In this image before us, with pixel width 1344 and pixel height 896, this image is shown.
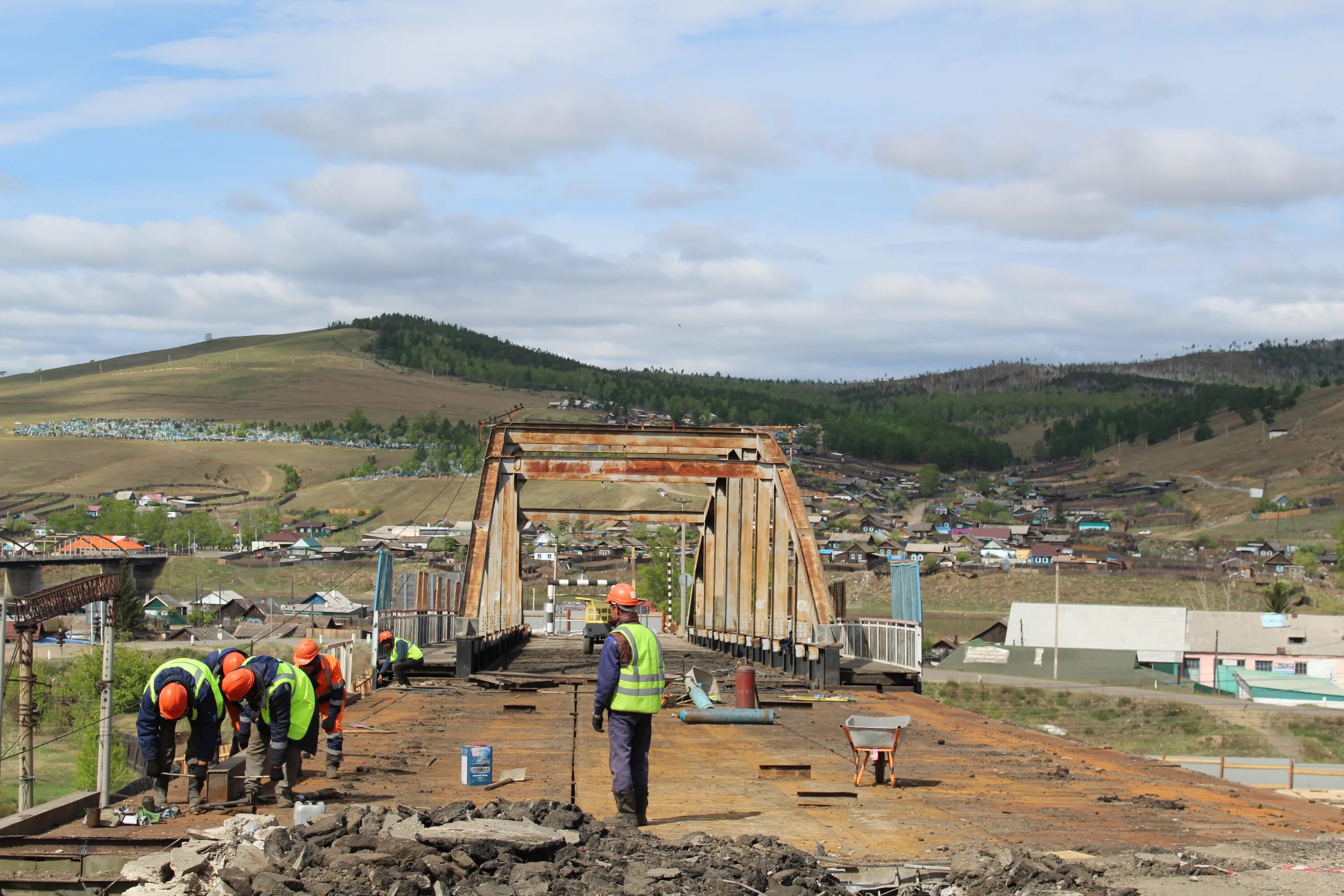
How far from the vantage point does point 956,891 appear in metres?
8.39

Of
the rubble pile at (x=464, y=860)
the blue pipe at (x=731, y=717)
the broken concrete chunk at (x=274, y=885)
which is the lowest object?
the blue pipe at (x=731, y=717)

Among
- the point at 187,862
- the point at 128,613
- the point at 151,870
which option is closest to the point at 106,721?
the point at 151,870

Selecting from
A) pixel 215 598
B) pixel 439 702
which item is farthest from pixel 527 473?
pixel 215 598

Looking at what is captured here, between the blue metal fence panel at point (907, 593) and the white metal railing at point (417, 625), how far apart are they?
1072cm

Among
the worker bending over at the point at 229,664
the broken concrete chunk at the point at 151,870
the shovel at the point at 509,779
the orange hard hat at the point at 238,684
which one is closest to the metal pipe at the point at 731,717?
the shovel at the point at 509,779

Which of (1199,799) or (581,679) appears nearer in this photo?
(1199,799)

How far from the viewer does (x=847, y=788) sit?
1301 cm

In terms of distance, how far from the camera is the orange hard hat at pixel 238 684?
1210 cm

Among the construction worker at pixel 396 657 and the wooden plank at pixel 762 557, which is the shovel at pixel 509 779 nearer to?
the construction worker at pixel 396 657

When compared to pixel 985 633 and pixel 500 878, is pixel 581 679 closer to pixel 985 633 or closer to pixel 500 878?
pixel 500 878

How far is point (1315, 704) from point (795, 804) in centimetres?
5129

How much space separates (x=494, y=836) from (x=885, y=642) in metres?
21.1

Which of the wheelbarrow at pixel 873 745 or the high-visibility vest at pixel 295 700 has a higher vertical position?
the high-visibility vest at pixel 295 700

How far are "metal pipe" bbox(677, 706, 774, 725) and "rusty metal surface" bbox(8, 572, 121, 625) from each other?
8069mm
